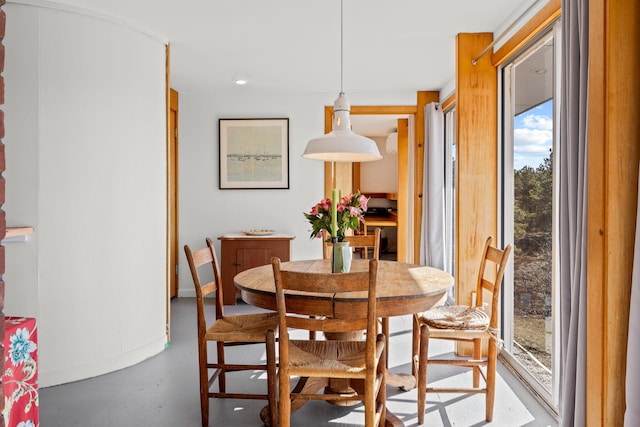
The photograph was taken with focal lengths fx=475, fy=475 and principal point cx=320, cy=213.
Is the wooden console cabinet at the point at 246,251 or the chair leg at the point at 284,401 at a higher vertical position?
the wooden console cabinet at the point at 246,251

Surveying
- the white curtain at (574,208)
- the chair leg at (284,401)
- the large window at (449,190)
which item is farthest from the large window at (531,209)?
the large window at (449,190)

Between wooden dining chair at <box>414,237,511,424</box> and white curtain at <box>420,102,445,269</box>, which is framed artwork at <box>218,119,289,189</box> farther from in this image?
wooden dining chair at <box>414,237,511,424</box>

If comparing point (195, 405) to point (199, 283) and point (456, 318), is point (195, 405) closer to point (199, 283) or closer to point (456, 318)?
point (199, 283)

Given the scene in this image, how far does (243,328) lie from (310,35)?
2.26 meters

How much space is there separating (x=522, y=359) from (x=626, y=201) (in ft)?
6.70

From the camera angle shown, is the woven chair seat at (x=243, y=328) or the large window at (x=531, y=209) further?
the large window at (x=531, y=209)

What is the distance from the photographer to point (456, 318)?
2.64 metres

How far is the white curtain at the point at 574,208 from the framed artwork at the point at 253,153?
392cm

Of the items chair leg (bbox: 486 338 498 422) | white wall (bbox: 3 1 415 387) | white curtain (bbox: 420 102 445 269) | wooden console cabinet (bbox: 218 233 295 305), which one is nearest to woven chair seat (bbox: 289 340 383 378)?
chair leg (bbox: 486 338 498 422)

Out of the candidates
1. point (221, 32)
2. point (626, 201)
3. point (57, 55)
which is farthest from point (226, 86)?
point (626, 201)

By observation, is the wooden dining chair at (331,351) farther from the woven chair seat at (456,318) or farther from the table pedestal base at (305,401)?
the woven chair seat at (456,318)

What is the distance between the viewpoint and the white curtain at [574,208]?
1.66 meters

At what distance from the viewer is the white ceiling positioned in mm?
3078

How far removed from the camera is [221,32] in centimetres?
358
